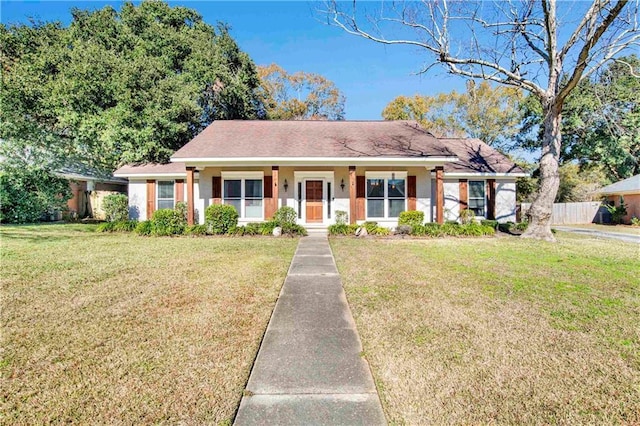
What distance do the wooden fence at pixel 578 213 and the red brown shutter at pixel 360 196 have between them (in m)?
14.1

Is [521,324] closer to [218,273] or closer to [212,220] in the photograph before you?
[218,273]

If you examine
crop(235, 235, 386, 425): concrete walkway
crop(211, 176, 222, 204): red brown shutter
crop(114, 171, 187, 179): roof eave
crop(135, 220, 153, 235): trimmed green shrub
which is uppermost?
crop(114, 171, 187, 179): roof eave

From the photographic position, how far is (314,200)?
14.6 metres

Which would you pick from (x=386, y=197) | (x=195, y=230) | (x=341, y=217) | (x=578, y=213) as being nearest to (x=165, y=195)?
(x=195, y=230)

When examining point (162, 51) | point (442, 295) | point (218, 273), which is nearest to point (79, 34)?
point (162, 51)

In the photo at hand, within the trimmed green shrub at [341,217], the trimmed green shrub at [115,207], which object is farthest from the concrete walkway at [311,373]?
the trimmed green shrub at [115,207]

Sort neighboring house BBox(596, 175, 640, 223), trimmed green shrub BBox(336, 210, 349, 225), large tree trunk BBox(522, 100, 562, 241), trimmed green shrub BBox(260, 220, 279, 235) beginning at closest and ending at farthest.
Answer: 1. large tree trunk BBox(522, 100, 562, 241)
2. trimmed green shrub BBox(260, 220, 279, 235)
3. trimmed green shrub BBox(336, 210, 349, 225)
4. neighboring house BBox(596, 175, 640, 223)

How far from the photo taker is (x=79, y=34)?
63.1 ft

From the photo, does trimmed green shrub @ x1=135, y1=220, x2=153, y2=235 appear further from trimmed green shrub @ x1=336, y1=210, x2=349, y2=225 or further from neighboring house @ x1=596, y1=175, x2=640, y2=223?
neighboring house @ x1=596, y1=175, x2=640, y2=223

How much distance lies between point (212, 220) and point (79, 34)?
16.4 m

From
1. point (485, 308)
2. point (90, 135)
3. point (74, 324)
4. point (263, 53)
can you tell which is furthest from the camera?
point (263, 53)

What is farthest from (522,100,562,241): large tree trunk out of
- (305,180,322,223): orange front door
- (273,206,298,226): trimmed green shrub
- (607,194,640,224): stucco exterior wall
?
(607,194,640,224): stucco exterior wall

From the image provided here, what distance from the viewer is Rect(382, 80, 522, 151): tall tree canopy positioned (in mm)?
28531

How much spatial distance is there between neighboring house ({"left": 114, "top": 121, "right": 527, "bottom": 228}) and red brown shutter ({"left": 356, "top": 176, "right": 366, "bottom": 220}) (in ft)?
0.15
